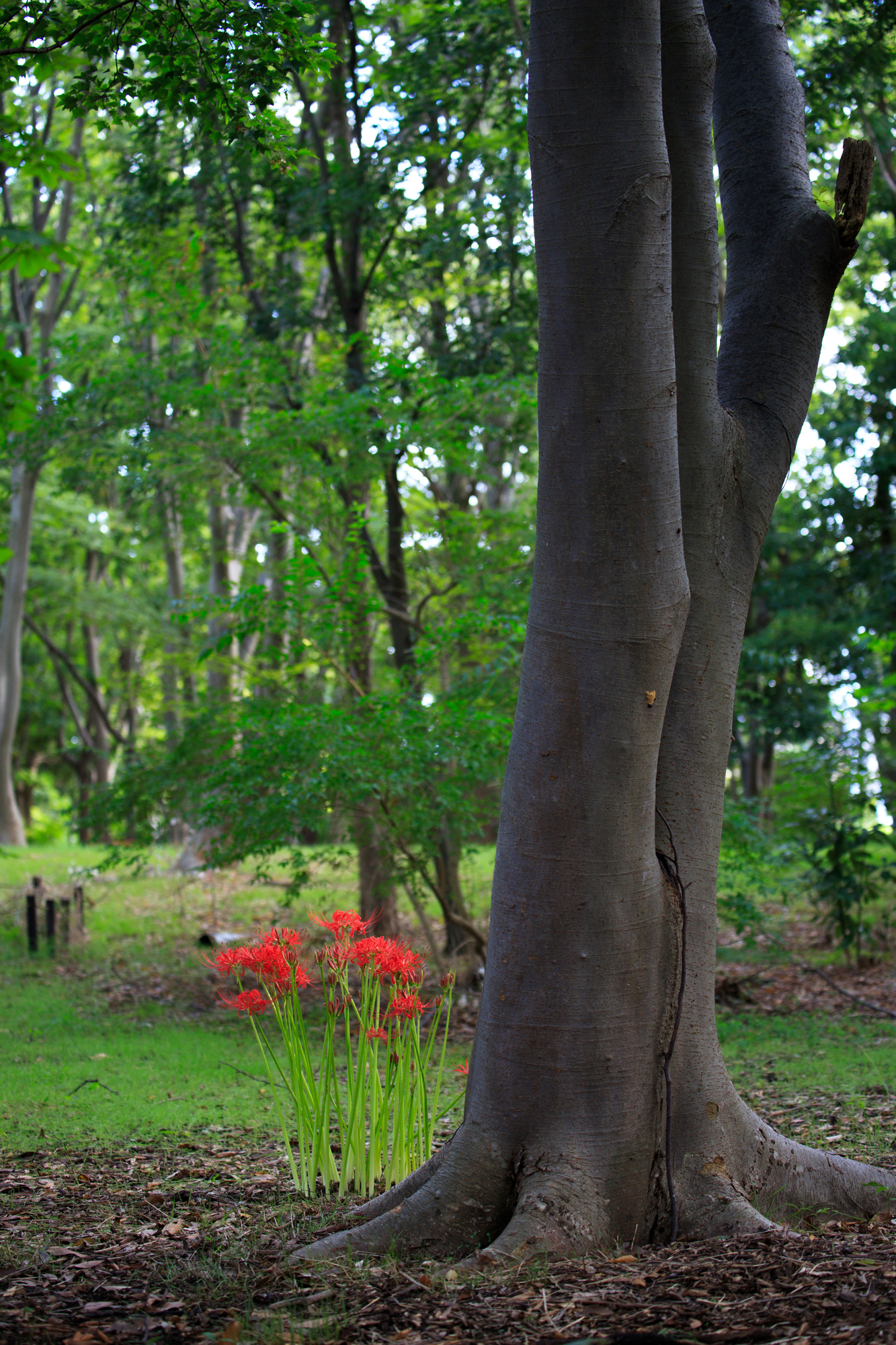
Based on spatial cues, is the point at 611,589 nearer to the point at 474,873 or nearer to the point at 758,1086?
the point at 758,1086

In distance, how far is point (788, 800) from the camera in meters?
9.19

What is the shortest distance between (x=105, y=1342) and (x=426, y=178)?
10.8 metres

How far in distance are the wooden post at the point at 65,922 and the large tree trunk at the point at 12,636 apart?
791cm

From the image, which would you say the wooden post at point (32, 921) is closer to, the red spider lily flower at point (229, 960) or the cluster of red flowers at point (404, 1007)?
the red spider lily flower at point (229, 960)

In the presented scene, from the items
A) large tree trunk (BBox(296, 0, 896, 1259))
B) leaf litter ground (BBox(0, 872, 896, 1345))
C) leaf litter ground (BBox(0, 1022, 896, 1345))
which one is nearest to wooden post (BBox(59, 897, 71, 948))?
leaf litter ground (BBox(0, 872, 896, 1345))

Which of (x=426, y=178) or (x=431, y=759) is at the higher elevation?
(x=426, y=178)

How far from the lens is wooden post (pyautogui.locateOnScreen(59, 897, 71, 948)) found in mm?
10781

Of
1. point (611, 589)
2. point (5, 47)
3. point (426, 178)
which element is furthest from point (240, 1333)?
point (426, 178)

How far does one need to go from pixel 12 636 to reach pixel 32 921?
9.03 meters

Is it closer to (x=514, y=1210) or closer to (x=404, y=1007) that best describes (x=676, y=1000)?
(x=514, y=1210)

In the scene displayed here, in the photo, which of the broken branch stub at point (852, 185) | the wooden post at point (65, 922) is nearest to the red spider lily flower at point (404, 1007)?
the broken branch stub at point (852, 185)

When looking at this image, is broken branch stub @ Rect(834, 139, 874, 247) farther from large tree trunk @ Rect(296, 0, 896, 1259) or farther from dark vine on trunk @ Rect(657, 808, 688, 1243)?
dark vine on trunk @ Rect(657, 808, 688, 1243)

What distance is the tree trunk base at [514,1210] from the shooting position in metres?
2.64

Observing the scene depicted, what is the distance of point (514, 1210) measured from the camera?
107 inches
